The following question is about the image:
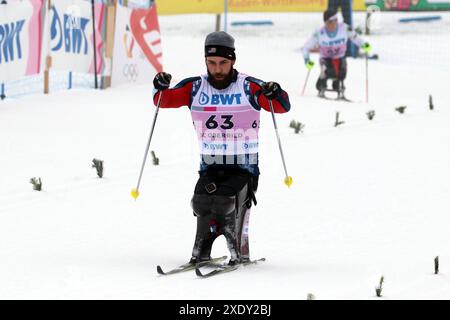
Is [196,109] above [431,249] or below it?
above

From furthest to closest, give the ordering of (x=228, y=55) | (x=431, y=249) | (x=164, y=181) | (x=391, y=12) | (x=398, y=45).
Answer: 1. (x=391, y=12)
2. (x=398, y=45)
3. (x=164, y=181)
4. (x=431, y=249)
5. (x=228, y=55)

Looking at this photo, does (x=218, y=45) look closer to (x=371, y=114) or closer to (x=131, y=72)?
(x=371, y=114)

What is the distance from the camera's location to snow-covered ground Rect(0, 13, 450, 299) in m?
6.72

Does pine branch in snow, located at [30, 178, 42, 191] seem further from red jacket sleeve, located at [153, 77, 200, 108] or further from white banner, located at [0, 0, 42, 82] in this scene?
white banner, located at [0, 0, 42, 82]

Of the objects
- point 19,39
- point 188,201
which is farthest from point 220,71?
point 19,39

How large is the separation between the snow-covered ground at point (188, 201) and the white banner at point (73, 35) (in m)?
0.51

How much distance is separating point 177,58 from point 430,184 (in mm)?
13160

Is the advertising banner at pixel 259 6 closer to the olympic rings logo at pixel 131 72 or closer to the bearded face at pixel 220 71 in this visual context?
the olympic rings logo at pixel 131 72

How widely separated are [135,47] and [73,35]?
78.3 inches

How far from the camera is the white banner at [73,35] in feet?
52.0

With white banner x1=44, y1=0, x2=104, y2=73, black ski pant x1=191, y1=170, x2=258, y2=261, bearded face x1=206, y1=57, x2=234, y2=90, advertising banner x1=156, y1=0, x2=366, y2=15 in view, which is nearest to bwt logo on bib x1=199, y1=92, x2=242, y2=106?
bearded face x1=206, y1=57, x2=234, y2=90

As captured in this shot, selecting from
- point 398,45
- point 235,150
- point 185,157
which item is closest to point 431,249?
point 235,150

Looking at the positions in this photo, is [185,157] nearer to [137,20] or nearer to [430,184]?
[430,184]

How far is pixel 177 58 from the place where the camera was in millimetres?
23312
